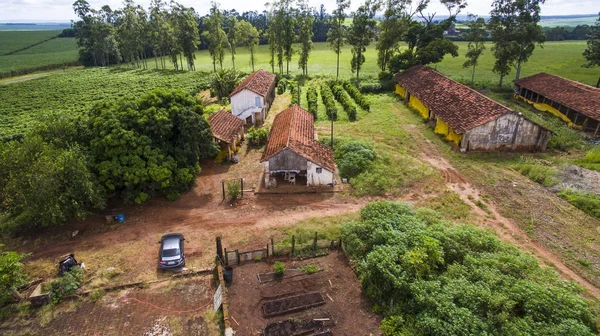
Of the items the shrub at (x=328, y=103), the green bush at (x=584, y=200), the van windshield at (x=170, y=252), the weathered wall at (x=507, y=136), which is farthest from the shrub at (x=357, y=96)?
the van windshield at (x=170, y=252)

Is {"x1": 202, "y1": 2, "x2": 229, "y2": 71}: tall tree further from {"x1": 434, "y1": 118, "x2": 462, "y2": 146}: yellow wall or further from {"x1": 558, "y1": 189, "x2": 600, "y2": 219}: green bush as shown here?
{"x1": 558, "y1": 189, "x2": 600, "y2": 219}: green bush

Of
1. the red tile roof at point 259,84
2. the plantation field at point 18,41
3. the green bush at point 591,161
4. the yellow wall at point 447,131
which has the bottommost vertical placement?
the green bush at point 591,161

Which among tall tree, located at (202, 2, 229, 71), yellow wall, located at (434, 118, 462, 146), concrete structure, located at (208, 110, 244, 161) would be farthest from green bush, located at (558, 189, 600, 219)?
tall tree, located at (202, 2, 229, 71)

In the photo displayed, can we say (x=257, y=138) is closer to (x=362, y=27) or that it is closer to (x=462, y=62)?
(x=362, y=27)

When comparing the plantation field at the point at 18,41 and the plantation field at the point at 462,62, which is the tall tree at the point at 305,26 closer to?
the plantation field at the point at 462,62

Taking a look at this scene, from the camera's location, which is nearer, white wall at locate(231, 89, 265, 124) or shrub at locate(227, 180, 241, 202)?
shrub at locate(227, 180, 241, 202)

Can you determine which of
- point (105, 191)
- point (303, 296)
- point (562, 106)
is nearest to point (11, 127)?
point (105, 191)

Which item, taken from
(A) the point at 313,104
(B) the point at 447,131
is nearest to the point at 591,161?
(B) the point at 447,131
